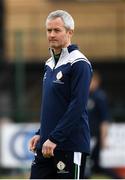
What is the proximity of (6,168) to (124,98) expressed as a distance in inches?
151

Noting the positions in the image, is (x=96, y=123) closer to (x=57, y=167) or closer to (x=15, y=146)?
(x=15, y=146)

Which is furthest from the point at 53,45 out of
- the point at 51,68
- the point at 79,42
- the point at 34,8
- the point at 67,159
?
the point at 34,8

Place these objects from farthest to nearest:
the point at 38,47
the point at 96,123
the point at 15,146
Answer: the point at 38,47 < the point at 15,146 < the point at 96,123

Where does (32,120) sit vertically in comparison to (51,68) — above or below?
below

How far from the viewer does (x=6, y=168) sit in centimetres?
1661

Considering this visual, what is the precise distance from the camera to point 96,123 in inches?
553

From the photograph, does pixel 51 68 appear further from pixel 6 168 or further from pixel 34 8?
pixel 34 8

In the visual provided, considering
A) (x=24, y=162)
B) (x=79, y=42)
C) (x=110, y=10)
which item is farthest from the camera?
(x=110, y=10)

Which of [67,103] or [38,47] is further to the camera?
[38,47]

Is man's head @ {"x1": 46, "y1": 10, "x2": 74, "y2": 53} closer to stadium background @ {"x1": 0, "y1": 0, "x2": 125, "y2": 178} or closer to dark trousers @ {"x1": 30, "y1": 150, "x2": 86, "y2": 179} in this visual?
dark trousers @ {"x1": 30, "y1": 150, "x2": 86, "y2": 179}

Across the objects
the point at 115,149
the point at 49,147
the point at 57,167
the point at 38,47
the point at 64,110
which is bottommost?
the point at 115,149

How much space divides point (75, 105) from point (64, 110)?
0.18 m

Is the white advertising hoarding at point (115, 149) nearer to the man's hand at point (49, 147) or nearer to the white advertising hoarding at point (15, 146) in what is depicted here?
the white advertising hoarding at point (15, 146)

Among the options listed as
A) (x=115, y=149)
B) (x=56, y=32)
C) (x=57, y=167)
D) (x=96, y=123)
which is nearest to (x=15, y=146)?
(x=115, y=149)
